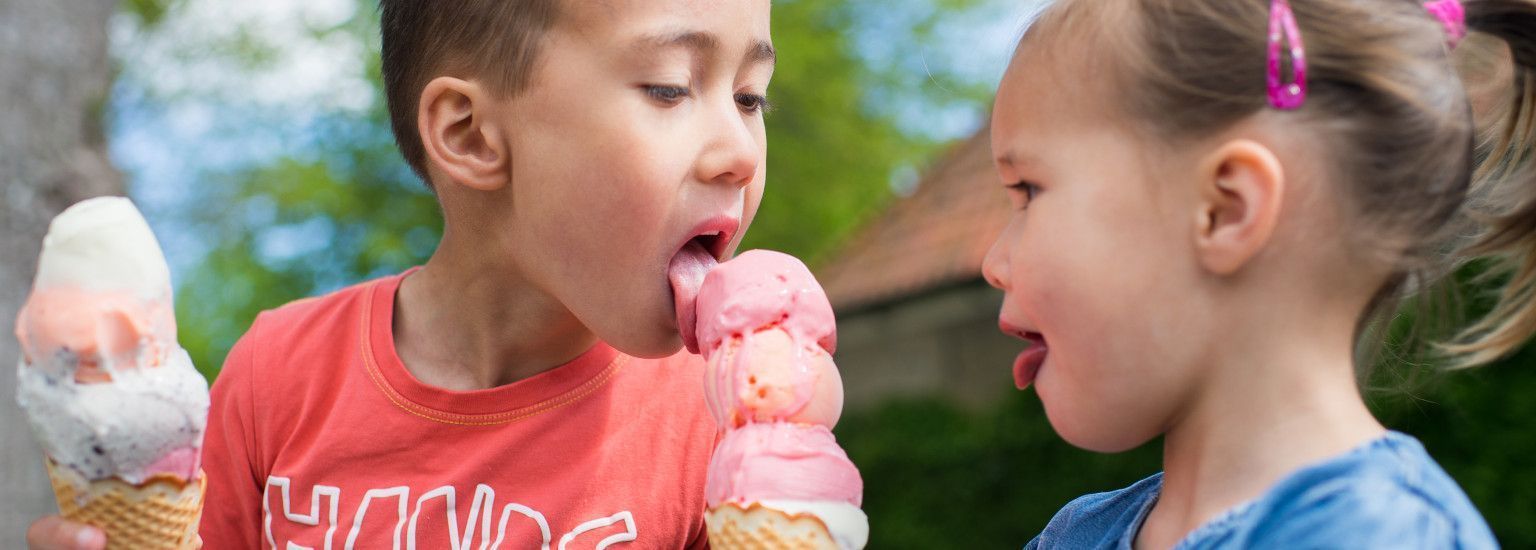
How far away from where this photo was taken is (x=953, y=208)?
45.2 ft

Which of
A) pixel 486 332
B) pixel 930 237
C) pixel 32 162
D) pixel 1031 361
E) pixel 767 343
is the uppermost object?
pixel 767 343

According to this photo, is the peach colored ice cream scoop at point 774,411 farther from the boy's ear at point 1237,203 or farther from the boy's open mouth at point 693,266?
the boy's ear at point 1237,203

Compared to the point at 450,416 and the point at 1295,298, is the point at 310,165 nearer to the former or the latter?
the point at 450,416

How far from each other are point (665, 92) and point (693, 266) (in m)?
0.35

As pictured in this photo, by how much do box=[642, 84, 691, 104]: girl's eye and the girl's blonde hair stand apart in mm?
749

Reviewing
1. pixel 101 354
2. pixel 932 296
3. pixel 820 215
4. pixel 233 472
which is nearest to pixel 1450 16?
pixel 101 354

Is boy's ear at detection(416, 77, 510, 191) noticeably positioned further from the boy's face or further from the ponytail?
the ponytail

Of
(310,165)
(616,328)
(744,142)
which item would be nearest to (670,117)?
(744,142)

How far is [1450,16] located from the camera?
2.13 m

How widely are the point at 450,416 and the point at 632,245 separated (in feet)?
1.98

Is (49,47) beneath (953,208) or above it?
above

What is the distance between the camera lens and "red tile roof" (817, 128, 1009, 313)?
1226cm

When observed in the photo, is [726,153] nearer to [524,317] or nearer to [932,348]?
[524,317]

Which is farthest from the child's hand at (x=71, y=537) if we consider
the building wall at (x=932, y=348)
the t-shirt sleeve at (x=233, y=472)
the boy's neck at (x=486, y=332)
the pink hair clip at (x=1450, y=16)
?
the building wall at (x=932, y=348)
